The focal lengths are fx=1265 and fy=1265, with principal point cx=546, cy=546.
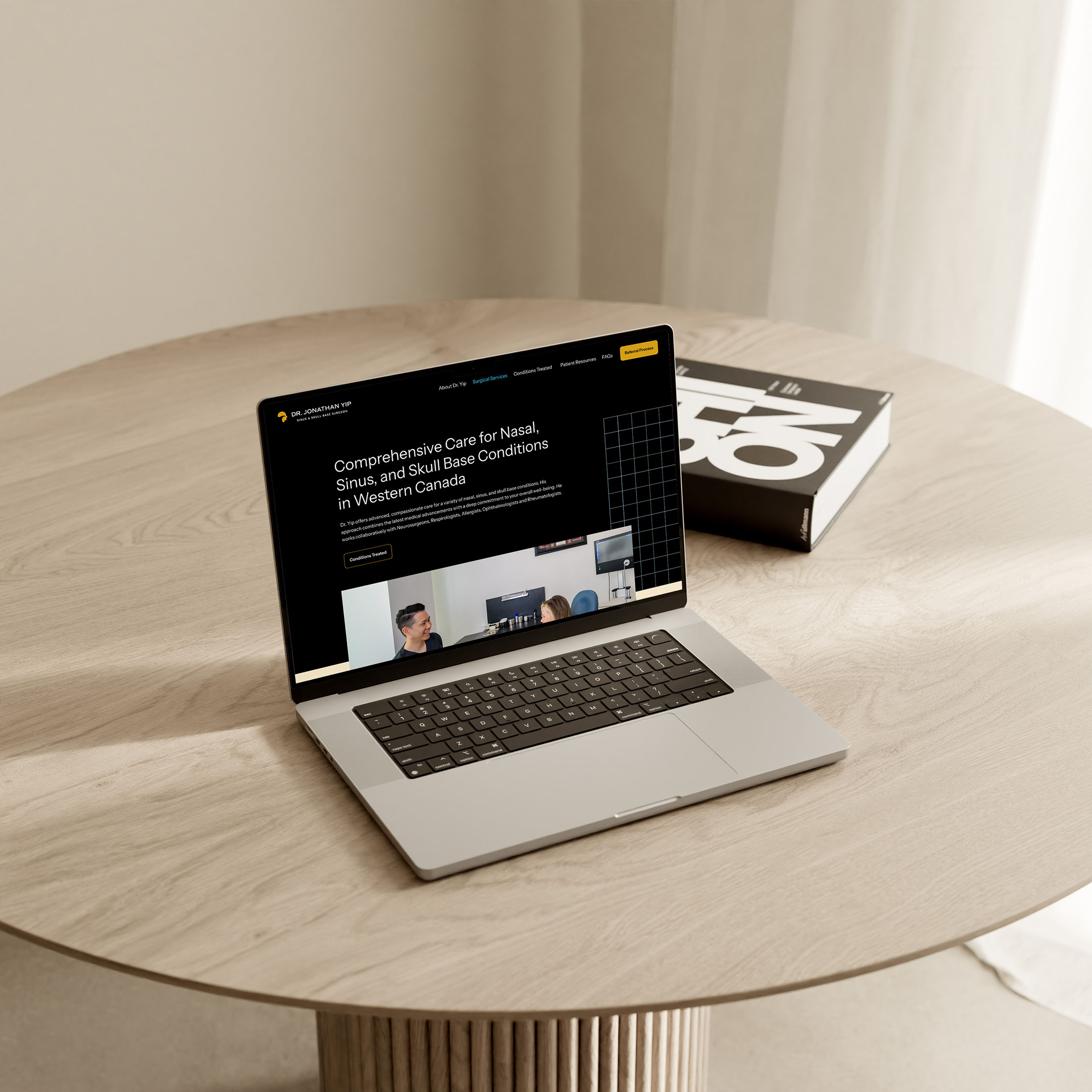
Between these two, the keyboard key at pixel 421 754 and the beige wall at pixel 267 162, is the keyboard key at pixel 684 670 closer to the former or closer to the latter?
the keyboard key at pixel 421 754

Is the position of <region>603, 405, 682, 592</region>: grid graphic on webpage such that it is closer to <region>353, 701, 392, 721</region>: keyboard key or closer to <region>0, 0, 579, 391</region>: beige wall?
<region>353, 701, 392, 721</region>: keyboard key

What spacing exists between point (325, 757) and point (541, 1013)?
263 millimetres

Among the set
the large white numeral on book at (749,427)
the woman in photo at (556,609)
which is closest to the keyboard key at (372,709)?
the woman in photo at (556,609)

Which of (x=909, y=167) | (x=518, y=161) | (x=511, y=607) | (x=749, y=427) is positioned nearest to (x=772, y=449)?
(x=749, y=427)

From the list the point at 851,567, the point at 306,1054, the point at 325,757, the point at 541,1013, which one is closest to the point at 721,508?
the point at 851,567

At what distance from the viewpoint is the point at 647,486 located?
97 cm

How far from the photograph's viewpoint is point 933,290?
192 cm

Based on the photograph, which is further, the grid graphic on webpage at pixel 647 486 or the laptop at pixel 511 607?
the grid graphic on webpage at pixel 647 486

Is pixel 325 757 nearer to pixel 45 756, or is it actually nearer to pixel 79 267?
pixel 45 756

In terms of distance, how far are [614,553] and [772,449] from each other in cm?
29

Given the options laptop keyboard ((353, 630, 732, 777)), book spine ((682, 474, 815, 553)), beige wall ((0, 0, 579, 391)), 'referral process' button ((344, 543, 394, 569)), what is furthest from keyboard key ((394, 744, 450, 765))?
beige wall ((0, 0, 579, 391))

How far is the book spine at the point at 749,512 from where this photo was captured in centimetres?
111

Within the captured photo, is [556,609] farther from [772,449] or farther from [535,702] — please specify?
[772,449]

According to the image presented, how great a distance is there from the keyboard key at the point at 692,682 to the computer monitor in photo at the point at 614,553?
0.10m
